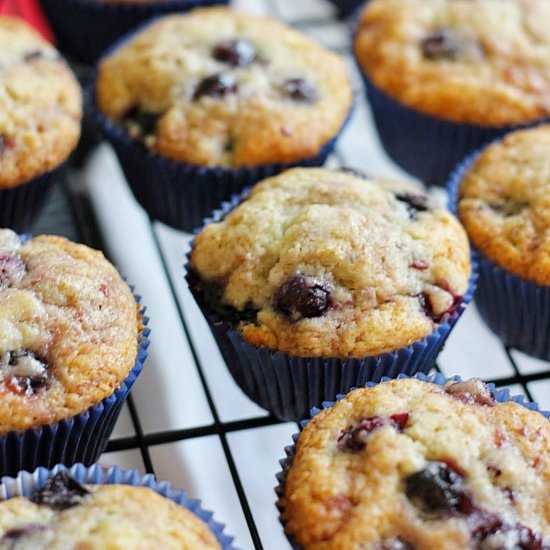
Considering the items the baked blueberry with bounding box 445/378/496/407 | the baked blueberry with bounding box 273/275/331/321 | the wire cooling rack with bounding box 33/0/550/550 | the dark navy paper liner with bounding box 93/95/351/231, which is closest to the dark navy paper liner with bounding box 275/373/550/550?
the baked blueberry with bounding box 445/378/496/407

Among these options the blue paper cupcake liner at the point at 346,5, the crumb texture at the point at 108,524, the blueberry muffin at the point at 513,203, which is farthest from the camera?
the blue paper cupcake liner at the point at 346,5

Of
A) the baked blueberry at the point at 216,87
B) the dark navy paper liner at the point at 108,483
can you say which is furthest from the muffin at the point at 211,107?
the dark navy paper liner at the point at 108,483

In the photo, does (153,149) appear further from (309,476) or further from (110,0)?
(309,476)

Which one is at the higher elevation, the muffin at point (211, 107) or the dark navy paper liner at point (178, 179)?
the muffin at point (211, 107)

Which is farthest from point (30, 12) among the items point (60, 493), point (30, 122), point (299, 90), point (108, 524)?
point (108, 524)

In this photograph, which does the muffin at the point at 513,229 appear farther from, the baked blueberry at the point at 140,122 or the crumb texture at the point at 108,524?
the crumb texture at the point at 108,524

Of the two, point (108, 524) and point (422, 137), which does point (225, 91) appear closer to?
point (422, 137)
